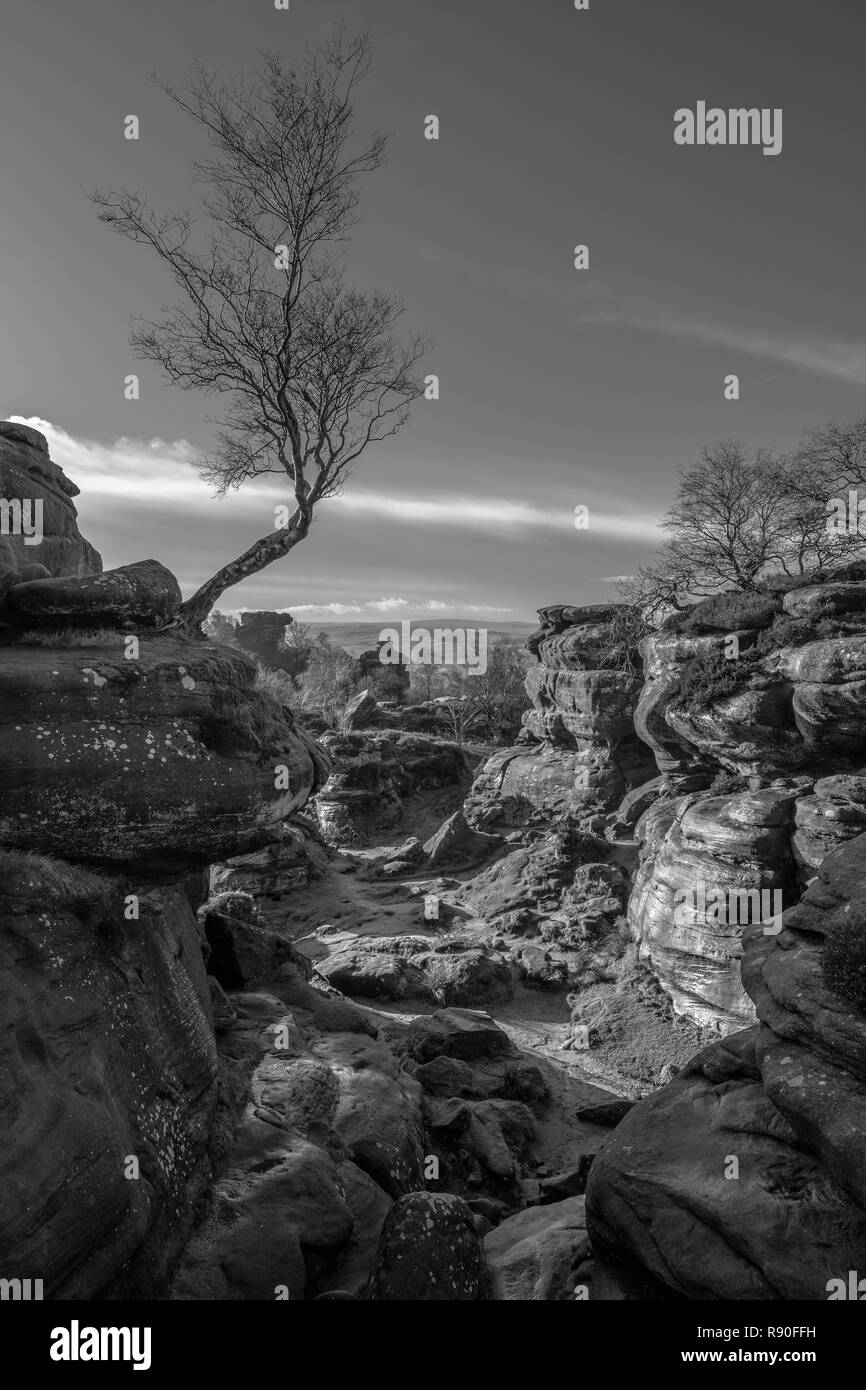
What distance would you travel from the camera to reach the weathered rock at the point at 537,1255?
8641 millimetres

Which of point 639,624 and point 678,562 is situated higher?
point 678,562

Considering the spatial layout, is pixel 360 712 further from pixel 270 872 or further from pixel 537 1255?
pixel 537 1255

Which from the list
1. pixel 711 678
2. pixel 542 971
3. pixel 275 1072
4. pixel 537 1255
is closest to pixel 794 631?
pixel 711 678

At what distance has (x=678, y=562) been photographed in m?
30.0

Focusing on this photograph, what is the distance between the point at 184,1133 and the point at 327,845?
29066mm

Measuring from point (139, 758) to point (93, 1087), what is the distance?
3.70m

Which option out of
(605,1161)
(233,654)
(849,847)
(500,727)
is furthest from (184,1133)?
(500,727)

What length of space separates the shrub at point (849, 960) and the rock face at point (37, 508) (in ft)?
39.4

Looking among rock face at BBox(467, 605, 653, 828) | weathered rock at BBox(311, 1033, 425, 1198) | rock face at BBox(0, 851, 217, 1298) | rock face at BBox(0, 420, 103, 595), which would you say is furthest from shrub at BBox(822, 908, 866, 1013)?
rock face at BBox(467, 605, 653, 828)

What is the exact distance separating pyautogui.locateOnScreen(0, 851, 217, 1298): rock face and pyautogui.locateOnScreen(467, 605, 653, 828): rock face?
26554 mm

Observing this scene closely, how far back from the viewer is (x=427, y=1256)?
7.90 m

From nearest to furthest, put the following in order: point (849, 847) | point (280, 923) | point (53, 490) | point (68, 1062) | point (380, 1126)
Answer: point (68, 1062)
point (849, 847)
point (380, 1126)
point (53, 490)
point (280, 923)

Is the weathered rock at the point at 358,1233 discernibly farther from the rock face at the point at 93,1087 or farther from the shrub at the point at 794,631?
the shrub at the point at 794,631
